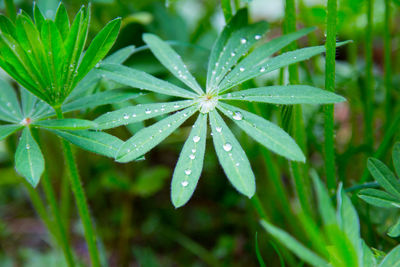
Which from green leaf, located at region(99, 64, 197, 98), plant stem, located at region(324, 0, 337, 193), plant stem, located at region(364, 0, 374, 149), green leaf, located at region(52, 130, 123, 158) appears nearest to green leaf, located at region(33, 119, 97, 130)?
green leaf, located at region(52, 130, 123, 158)

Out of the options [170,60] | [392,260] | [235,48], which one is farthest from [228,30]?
[392,260]

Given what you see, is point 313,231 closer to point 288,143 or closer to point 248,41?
point 288,143

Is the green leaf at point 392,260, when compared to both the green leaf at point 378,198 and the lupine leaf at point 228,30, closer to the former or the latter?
the green leaf at point 378,198

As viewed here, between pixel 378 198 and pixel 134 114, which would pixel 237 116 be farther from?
pixel 378 198

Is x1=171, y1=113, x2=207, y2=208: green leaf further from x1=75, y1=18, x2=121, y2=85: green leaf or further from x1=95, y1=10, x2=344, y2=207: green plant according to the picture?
x1=75, y1=18, x2=121, y2=85: green leaf

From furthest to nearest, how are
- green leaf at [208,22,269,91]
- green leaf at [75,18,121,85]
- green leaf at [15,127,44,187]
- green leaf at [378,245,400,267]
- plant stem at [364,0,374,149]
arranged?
1. plant stem at [364,0,374,149]
2. green leaf at [208,22,269,91]
3. green leaf at [75,18,121,85]
4. green leaf at [15,127,44,187]
5. green leaf at [378,245,400,267]

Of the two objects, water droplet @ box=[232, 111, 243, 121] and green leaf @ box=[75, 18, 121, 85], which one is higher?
green leaf @ box=[75, 18, 121, 85]
